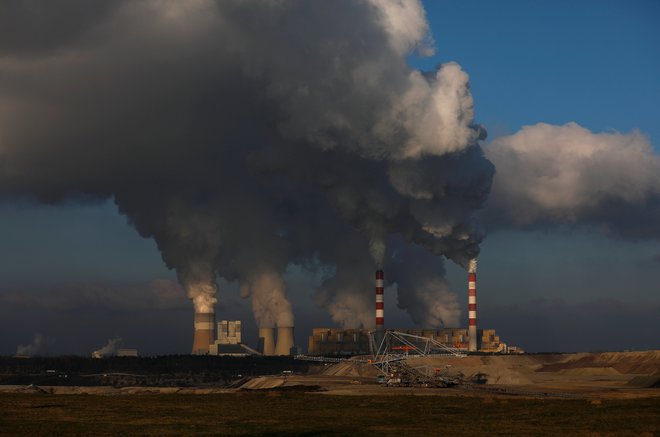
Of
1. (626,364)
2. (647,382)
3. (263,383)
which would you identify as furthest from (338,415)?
(626,364)

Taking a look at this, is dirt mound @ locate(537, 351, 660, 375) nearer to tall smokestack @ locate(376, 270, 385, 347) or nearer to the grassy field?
tall smokestack @ locate(376, 270, 385, 347)

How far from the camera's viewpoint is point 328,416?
7144 centimetres

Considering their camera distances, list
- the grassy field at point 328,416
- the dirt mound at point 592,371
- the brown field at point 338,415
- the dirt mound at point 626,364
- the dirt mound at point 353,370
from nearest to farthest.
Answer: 1. the grassy field at point 328,416
2. the brown field at point 338,415
3. the dirt mound at point 592,371
4. the dirt mound at point 353,370
5. the dirt mound at point 626,364

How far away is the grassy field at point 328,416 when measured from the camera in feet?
193

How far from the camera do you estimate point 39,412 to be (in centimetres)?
7688

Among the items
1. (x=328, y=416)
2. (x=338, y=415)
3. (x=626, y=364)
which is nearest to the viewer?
(x=328, y=416)

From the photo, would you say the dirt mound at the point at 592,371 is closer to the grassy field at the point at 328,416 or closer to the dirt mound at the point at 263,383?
the dirt mound at the point at 263,383

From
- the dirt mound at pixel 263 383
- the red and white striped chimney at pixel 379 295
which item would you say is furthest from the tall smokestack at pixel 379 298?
the dirt mound at pixel 263 383

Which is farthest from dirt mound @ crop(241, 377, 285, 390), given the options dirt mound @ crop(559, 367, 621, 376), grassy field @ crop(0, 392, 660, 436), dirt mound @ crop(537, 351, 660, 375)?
dirt mound @ crop(537, 351, 660, 375)

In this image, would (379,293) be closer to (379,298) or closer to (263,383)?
(379,298)

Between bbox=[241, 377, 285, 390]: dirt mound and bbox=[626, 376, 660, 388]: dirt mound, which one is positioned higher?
bbox=[626, 376, 660, 388]: dirt mound

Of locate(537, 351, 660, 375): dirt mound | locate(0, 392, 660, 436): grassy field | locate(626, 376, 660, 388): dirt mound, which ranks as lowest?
locate(0, 392, 660, 436): grassy field

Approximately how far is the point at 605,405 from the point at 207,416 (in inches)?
1289

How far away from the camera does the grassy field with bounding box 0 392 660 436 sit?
58875mm
